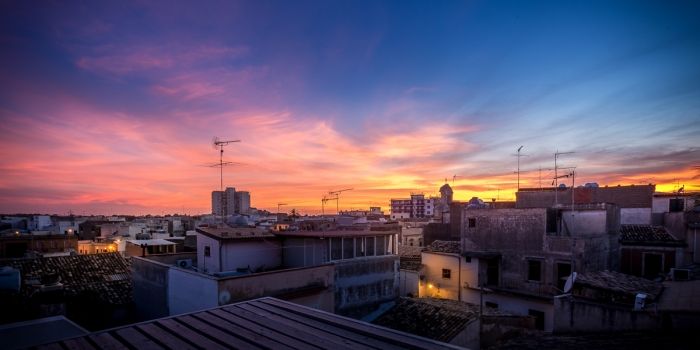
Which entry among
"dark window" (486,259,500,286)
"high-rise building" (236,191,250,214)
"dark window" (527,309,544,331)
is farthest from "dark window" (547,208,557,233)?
"high-rise building" (236,191,250,214)

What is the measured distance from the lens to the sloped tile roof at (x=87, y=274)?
54.7 feet

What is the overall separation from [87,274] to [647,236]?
33744 mm

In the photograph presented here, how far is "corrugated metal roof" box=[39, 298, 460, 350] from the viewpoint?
332 centimetres

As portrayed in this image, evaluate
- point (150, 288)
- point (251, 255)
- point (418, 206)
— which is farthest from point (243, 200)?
point (251, 255)

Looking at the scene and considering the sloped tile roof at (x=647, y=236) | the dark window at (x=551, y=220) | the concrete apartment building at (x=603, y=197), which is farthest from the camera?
the concrete apartment building at (x=603, y=197)

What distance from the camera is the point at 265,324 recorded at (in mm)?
3875

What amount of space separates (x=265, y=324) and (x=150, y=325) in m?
1.24

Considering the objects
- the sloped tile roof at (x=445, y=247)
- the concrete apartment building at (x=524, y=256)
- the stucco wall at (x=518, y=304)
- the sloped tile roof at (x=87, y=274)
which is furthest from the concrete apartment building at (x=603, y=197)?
the sloped tile roof at (x=87, y=274)

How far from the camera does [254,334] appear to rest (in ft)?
11.8

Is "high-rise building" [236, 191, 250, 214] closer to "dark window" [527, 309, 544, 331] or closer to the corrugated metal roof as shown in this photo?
"dark window" [527, 309, 544, 331]

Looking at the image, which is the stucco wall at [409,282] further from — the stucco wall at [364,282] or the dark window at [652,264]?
the dark window at [652,264]

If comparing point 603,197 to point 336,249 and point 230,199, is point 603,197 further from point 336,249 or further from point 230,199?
point 230,199

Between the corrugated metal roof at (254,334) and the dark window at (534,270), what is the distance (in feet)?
71.6

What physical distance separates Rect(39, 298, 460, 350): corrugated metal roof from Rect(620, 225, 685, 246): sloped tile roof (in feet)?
89.0
